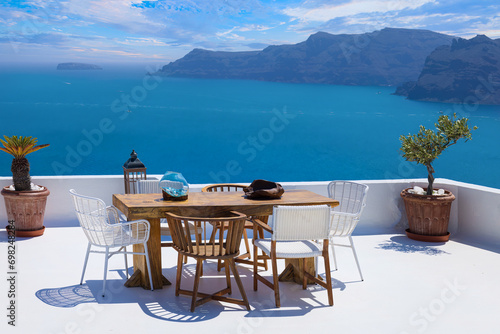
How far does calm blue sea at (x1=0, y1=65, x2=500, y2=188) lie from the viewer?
2541 cm

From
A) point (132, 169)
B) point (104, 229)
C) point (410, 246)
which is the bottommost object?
point (410, 246)

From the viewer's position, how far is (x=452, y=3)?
26312 millimetres

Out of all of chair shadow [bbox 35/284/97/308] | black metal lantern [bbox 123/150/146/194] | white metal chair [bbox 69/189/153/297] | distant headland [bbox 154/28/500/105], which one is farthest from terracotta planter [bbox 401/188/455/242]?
distant headland [bbox 154/28/500/105]

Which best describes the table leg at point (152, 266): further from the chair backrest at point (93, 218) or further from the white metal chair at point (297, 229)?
the white metal chair at point (297, 229)

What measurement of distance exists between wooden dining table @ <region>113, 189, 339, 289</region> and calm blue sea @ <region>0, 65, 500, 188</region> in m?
20.4

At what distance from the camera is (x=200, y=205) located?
14.0 ft

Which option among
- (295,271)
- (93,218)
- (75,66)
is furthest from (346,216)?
(75,66)

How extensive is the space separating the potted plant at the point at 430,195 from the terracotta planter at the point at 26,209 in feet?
12.6

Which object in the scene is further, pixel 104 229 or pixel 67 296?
pixel 104 229

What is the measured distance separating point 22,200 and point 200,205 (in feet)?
8.42

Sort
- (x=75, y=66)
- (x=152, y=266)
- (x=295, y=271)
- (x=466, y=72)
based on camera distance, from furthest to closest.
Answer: (x=75, y=66) → (x=466, y=72) → (x=295, y=271) → (x=152, y=266)

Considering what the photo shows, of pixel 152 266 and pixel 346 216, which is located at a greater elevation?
pixel 346 216

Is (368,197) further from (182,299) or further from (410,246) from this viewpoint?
(182,299)

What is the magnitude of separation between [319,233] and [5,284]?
96.8 inches
